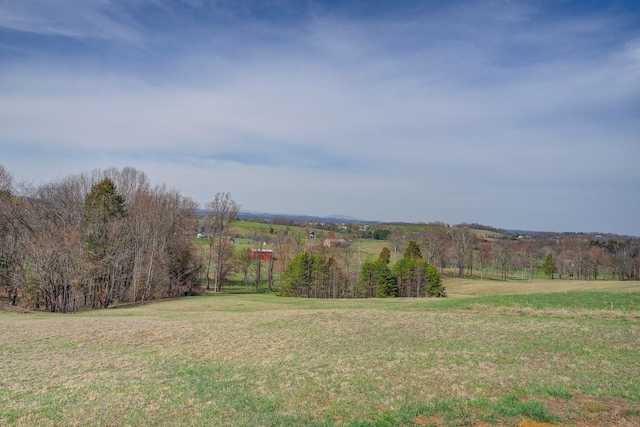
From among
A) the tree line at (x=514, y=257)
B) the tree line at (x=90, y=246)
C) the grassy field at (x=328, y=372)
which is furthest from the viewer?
the tree line at (x=514, y=257)

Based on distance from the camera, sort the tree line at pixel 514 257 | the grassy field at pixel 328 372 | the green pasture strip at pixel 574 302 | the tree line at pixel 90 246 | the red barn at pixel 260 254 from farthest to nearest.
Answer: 1. the tree line at pixel 514 257
2. the red barn at pixel 260 254
3. the tree line at pixel 90 246
4. the green pasture strip at pixel 574 302
5. the grassy field at pixel 328 372

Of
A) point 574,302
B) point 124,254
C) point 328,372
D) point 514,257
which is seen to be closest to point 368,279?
point 124,254

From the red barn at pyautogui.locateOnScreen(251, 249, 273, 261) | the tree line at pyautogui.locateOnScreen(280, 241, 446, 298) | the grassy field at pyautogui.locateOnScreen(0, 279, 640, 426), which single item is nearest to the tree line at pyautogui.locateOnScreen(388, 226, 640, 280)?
the tree line at pyautogui.locateOnScreen(280, 241, 446, 298)

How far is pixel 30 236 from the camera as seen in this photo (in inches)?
1415

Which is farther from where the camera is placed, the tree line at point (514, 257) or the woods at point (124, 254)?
the tree line at point (514, 257)

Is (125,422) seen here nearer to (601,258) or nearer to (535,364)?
(535,364)

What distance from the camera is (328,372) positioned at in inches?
467

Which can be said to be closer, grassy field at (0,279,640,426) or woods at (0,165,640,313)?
grassy field at (0,279,640,426)

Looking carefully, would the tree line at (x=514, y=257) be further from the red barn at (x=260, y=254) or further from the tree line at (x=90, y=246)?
the tree line at (x=90, y=246)

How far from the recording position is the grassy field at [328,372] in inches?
336

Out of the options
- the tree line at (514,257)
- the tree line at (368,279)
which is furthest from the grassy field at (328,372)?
the tree line at (514,257)

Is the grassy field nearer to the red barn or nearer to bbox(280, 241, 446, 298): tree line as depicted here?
bbox(280, 241, 446, 298): tree line

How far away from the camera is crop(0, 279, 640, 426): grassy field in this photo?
8539 mm

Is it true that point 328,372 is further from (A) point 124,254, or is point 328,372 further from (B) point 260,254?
(B) point 260,254
